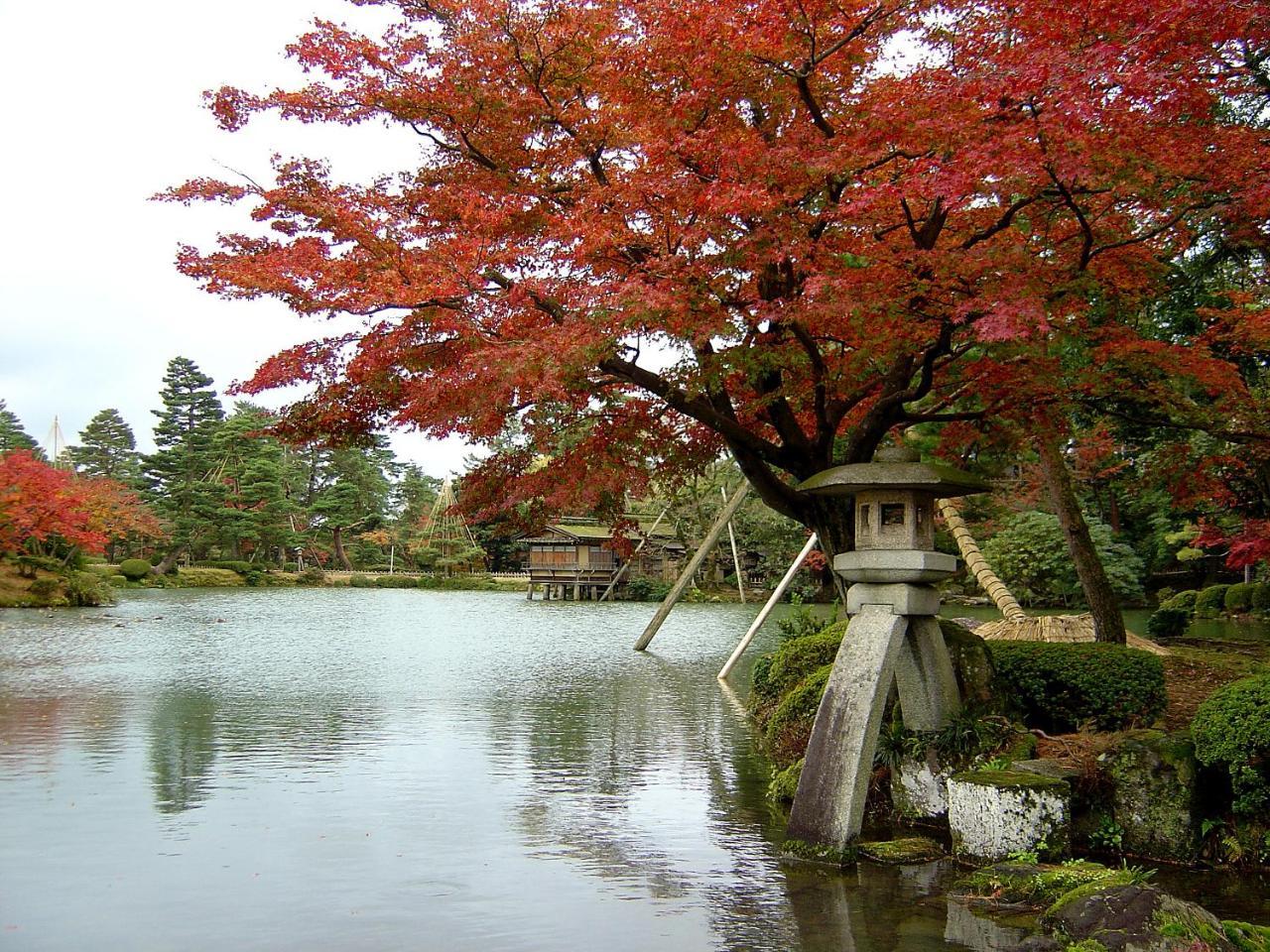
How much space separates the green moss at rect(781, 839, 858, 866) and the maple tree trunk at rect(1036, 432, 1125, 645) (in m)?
4.57

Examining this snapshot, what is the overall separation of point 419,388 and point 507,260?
1040 mm

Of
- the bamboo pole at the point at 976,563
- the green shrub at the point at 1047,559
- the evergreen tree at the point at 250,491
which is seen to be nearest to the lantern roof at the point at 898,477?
the bamboo pole at the point at 976,563

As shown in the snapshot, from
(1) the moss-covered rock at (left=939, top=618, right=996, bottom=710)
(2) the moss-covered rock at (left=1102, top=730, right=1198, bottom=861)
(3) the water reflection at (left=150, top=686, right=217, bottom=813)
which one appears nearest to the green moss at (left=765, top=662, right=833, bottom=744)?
(1) the moss-covered rock at (left=939, top=618, right=996, bottom=710)

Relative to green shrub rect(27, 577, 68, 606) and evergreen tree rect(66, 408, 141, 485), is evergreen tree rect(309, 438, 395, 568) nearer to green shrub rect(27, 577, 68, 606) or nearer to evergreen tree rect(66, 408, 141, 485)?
evergreen tree rect(66, 408, 141, 485)

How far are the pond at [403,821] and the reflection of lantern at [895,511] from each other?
5.23 feet

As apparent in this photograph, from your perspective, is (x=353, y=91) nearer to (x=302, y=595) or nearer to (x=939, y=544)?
(x=939, y=544)

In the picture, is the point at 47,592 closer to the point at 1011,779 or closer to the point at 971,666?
the point at 971,666

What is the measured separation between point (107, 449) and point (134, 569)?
12413mm

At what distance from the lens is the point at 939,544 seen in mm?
24953

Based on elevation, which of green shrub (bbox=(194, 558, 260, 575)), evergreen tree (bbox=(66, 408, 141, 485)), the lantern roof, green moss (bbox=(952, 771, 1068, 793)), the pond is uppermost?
evergreen tree (bbox=(66, 408, 141, 485))

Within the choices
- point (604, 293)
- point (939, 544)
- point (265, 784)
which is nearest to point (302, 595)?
point (939, 544)

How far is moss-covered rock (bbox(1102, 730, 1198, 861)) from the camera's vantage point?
487cm

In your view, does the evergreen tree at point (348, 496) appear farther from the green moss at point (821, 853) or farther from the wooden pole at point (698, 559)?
the green moss at point (821, 853)

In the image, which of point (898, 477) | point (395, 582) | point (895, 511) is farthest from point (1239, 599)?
point (395, 582)
